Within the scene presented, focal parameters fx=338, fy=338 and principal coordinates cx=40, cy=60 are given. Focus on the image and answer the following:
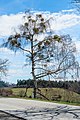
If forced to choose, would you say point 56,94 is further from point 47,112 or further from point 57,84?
point 47,112

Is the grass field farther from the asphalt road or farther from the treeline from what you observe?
the asphalt road

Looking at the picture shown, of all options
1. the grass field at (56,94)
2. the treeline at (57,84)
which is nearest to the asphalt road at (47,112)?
the grass field at (56,94)

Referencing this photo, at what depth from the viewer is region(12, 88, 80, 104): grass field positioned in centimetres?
3076

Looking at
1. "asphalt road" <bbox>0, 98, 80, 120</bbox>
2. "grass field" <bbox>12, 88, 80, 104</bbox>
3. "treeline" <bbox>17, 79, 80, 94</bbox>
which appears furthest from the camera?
"treeline" <bbox>17, 79, 80, 94</bbox>

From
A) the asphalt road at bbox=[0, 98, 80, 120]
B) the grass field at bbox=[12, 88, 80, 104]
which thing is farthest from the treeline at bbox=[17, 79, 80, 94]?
the asphalt road at bbox=[0, 98, 80, 120]

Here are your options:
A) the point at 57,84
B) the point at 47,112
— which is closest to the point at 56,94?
the point at 57,84

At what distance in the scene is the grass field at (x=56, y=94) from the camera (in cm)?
3076

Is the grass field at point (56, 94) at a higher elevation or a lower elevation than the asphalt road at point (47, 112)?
higher

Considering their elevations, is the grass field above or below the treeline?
below

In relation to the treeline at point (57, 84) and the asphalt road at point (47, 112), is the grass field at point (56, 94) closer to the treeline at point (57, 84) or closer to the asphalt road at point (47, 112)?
the treeline at point (57, 84)

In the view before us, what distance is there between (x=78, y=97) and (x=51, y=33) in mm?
10867

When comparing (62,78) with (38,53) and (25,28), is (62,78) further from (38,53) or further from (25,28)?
(25,28)

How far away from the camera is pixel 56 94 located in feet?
113

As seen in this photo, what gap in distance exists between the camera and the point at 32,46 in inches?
1501
